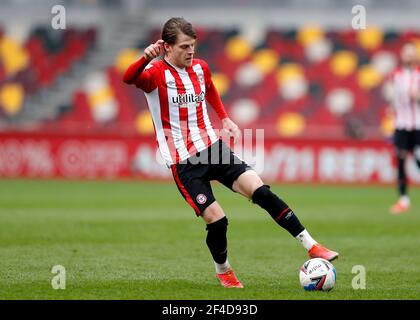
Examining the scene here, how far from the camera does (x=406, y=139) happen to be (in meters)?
14.4

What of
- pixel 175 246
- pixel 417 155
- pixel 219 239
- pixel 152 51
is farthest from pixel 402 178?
pixel 152 51

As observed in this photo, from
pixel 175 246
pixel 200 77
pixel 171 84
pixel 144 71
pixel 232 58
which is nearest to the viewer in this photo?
pixel 144 71

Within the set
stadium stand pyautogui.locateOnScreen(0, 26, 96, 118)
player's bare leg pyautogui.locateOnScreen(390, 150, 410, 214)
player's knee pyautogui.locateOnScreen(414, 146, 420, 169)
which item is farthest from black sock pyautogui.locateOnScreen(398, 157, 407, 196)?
stadium stand pyautogui.locateOnScreen(0, 26, 96, 118)

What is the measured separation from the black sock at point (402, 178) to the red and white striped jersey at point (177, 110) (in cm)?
737

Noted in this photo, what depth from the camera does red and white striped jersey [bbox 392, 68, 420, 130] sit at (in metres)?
14.4

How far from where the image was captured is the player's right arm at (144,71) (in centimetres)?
675

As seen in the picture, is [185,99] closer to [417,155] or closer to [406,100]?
[406,100]

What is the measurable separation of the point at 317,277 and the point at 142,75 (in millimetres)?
2130

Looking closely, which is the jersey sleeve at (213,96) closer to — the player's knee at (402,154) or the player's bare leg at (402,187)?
the player's bare leg at (402,187)

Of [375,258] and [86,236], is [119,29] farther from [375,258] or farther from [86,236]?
[375,258]

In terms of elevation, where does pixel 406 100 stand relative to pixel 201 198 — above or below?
above

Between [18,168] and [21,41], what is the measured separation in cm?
757

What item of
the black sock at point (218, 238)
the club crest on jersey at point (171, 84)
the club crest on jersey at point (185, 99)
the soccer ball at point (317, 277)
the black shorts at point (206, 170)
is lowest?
the soccer ball at point (317, 277)

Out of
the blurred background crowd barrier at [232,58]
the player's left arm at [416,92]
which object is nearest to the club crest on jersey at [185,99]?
the player's left arm at [416,92]
